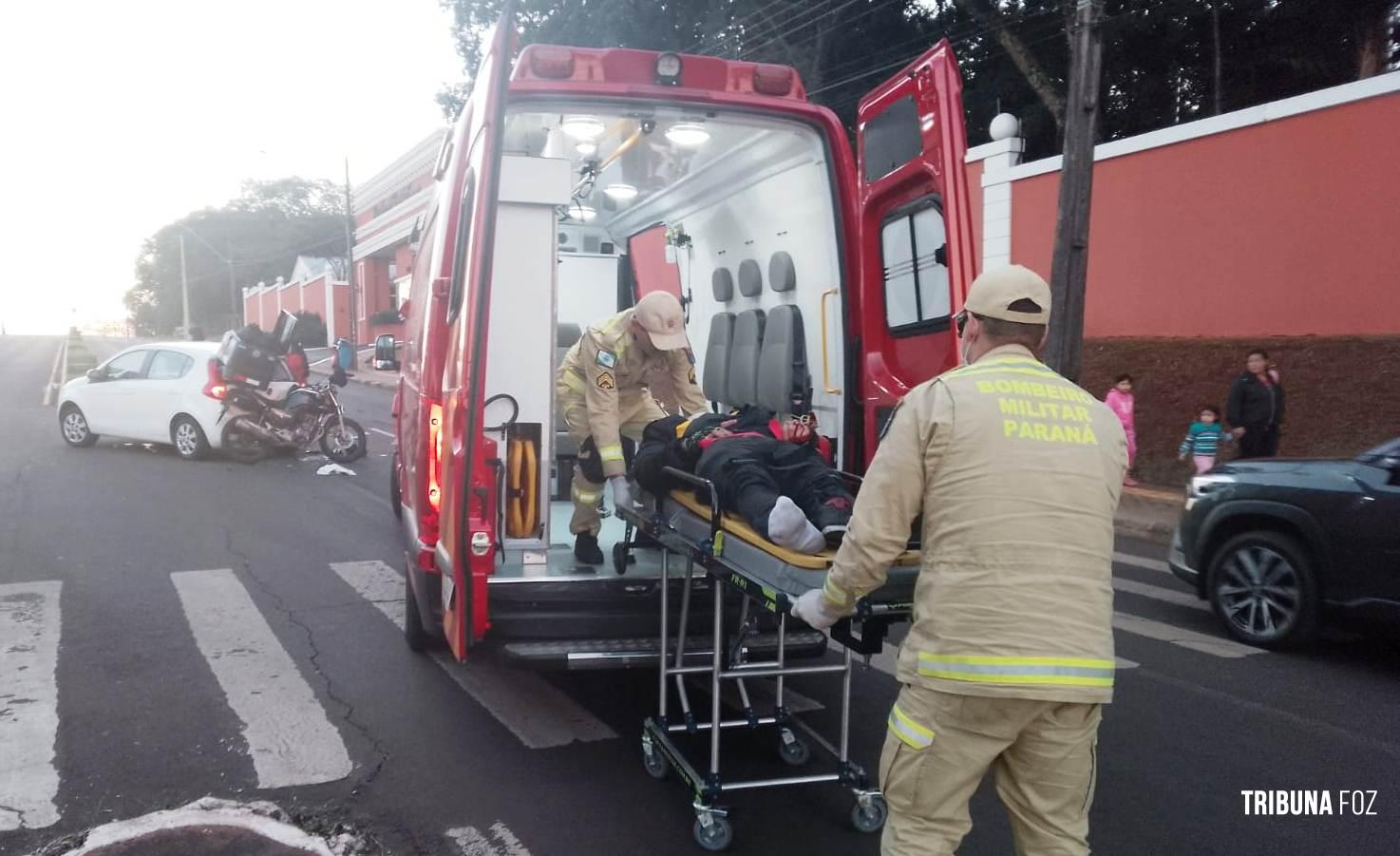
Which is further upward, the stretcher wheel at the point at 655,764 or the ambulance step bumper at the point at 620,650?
the ambulance step bumper at the point at 620,650

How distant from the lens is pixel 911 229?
203 inches

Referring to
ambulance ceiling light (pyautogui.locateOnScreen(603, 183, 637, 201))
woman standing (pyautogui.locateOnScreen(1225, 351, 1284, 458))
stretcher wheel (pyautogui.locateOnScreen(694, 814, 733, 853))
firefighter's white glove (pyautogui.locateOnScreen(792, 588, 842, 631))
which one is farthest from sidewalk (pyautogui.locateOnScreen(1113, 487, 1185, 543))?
firefighter's white glove (pyautogui.locateOnScreen(792, 588, 842, 631))

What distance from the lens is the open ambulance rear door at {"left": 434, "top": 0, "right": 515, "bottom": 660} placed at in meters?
4.21

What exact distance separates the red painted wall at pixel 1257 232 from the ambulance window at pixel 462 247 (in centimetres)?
1078

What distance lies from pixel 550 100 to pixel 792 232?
179 centimetres

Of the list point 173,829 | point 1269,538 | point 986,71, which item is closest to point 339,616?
point 173,829

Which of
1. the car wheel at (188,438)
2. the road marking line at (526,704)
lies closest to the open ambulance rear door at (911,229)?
the road marking line at (526,704)

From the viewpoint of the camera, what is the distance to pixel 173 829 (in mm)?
3928

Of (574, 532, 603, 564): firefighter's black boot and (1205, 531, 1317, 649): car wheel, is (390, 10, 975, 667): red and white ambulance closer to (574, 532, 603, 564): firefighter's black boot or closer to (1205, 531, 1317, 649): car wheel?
(574, 532, 603, 564): firefighter's black boot

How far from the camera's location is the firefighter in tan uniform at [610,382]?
519cm

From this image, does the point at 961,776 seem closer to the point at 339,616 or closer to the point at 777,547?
the point at 777,547

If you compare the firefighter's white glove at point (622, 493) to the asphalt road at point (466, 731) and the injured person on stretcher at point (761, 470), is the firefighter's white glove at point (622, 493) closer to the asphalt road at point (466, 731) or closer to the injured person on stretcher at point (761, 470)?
the injured person on stretcher at point (761, 470)

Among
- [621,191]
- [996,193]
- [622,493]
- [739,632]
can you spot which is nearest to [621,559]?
[622,493]

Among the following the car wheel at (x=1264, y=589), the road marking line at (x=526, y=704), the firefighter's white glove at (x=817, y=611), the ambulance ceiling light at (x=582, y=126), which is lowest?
the road marking line at (x=526, y=704)
